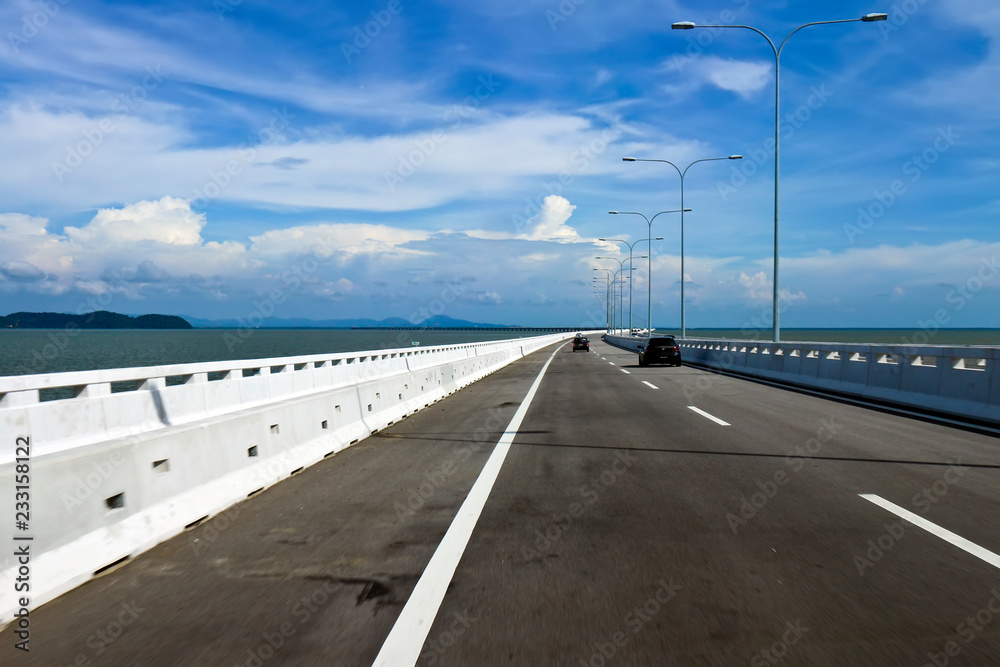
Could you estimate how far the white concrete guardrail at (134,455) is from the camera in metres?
4.70

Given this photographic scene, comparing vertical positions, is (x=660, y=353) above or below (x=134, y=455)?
below

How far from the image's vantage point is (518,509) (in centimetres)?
693

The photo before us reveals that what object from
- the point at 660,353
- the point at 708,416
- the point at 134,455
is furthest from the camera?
the point at 660,353

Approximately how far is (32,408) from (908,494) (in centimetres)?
941

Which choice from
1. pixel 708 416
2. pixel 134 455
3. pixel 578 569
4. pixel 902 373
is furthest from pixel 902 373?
pixel 134 455

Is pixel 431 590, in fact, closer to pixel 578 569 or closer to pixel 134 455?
pixel 578 569

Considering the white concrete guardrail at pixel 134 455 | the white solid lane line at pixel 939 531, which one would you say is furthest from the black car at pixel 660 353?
the white solid lane line at pixel 939 531

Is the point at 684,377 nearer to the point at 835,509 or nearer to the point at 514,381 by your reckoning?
the point at 514,381

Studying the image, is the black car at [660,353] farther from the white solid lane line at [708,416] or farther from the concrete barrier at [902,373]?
the white solid lane line at [708,416]

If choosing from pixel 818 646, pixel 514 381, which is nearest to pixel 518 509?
pixel 818 646

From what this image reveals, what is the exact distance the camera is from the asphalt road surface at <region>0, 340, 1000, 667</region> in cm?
392

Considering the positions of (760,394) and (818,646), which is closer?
(818,646)

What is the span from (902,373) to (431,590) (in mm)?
14677

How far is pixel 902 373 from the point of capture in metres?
16.5
